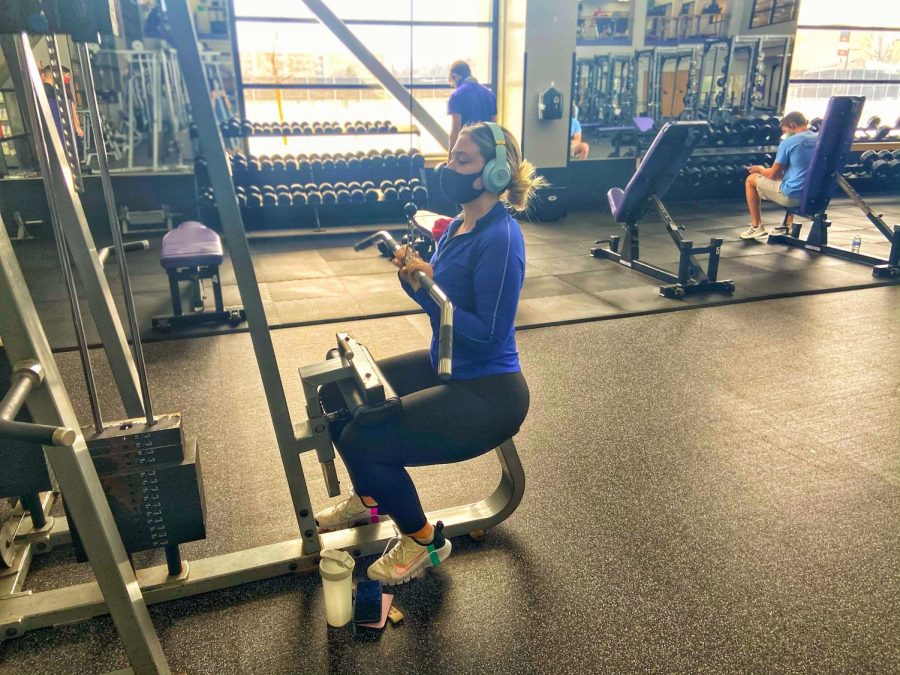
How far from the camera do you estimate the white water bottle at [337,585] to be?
58.6 inches

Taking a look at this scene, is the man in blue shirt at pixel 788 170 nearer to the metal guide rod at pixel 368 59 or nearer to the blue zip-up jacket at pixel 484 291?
the metal guide rod at pixel 368 59

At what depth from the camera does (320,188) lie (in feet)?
19.4

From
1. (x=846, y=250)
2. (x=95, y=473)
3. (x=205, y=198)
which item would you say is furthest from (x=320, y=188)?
(x=95, y=473)

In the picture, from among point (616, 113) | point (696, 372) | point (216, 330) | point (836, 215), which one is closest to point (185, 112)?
point (216, 330)

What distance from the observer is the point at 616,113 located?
740 centimetres

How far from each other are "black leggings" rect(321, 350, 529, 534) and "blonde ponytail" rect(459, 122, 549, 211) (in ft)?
1.54

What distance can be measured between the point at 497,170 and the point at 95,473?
3.43 ft

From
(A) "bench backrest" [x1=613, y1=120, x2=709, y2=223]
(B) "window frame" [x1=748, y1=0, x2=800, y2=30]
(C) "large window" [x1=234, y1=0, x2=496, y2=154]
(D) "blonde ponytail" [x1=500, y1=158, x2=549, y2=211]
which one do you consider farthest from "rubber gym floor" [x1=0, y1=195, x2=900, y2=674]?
(B) "window frame" [x1=748, y1=0, x2=800, y2=30]

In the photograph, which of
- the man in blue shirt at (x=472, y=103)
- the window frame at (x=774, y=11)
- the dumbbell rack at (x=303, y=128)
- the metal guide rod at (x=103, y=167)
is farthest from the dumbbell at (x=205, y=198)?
the window frame at (x=774, y=11)

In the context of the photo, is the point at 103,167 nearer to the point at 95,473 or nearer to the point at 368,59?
the point at 95,473

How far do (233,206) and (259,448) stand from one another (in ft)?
3.95

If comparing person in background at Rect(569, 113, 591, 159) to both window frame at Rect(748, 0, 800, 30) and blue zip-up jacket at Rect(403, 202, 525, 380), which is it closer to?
window frame at Rect(748, 0, 800, 30)

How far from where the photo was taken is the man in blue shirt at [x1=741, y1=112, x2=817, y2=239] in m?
4.95

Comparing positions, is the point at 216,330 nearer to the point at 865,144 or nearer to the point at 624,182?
the point at 624,182
